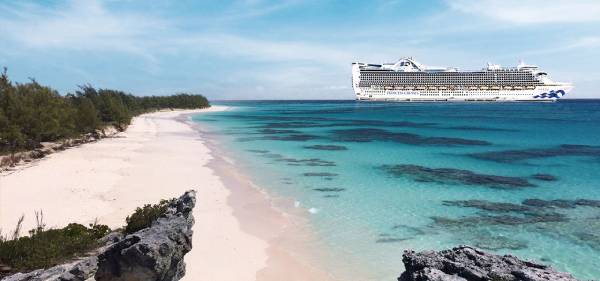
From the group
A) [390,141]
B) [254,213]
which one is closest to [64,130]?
[254,213]

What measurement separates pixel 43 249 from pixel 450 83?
525ft

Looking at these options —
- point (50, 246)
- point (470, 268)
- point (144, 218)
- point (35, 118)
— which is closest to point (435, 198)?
point (470, 268)

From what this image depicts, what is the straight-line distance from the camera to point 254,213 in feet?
53.9

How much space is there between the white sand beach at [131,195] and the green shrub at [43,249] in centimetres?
263

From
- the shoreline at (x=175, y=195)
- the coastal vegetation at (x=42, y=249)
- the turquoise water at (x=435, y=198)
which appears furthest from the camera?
the turquoise water at (x=435, y=198)

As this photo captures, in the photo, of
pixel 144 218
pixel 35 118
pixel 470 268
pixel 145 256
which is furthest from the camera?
pixel 35 118

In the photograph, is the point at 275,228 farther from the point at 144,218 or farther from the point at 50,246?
the point at 50,246

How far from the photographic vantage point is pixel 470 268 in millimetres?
6828

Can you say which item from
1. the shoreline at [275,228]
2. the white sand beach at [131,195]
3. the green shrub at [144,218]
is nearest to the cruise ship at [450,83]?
the white sand beach at [131,195]

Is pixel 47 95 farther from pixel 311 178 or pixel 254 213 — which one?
pixel 254 213

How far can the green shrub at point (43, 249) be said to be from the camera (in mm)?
8656

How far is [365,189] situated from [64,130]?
84.5 ft

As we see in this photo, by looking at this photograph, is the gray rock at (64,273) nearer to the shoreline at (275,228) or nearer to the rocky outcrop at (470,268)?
the shoreline at (275,228)

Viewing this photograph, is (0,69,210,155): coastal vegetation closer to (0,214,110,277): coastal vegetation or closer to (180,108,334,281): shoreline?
(180,108,334,281): shoreline
